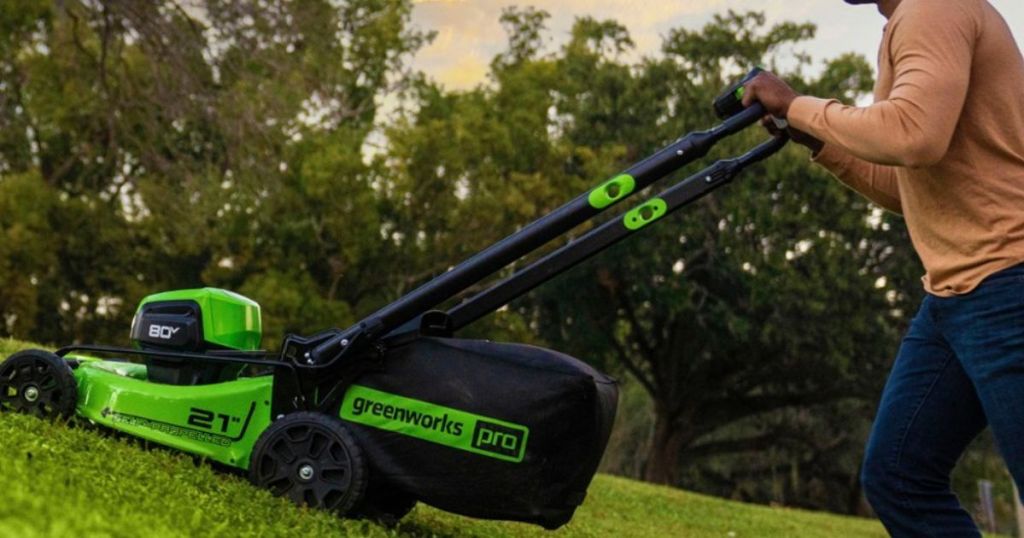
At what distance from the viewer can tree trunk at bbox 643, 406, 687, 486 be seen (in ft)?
93.7

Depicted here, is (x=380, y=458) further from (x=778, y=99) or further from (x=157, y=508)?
(x=778, y=99)

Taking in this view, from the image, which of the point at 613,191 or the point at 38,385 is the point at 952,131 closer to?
the point at 613,191

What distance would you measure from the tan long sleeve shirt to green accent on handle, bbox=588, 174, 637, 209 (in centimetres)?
80

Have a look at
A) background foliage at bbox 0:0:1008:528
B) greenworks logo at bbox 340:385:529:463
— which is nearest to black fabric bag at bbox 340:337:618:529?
greenworks logo at bbox 340:385:529:463

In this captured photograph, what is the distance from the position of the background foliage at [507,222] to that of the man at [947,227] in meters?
18.3

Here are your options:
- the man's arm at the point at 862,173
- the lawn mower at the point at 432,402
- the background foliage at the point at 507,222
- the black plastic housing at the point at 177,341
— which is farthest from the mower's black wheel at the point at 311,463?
→ the background foliage at the point at 507,222

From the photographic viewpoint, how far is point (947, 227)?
3.10 meters

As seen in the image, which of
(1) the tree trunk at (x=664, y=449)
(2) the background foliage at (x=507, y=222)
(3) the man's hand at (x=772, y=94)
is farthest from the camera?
(1) the tree trunk at (x=664, y=449)

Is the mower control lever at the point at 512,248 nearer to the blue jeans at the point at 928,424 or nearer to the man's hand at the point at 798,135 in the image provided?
the man's hand at the point at 798,135

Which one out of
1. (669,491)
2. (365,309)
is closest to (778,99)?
(669,491)

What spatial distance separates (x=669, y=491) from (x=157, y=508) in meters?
10.7

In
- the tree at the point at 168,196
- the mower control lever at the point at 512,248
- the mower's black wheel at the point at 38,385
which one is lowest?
the mower's black wheel at the point at 38,385

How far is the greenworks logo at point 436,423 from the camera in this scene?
12.5 feet

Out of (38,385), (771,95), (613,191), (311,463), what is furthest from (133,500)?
(771,95)
